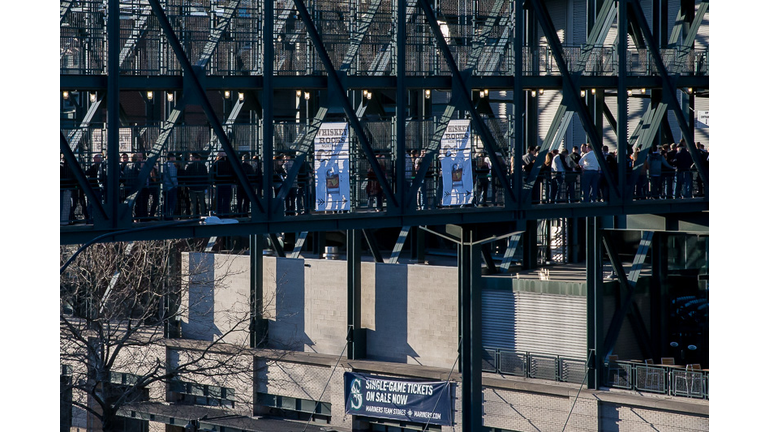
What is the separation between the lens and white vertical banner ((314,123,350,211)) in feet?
92.5

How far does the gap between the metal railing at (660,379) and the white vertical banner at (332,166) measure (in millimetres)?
11634

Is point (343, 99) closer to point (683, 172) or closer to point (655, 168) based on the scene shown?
point (655, 168)

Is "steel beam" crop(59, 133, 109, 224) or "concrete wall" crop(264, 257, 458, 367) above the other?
"steel beam" crop(59, 133, 109, 224)

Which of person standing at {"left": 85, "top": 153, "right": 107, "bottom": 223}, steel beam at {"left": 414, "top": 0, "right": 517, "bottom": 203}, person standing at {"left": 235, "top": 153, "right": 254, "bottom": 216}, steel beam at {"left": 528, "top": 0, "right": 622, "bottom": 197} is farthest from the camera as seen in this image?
steel beam at {"left": 528, "top": 0, "right": 622, "bottom": 197}

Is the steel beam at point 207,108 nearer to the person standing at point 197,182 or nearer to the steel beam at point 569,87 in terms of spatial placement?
the person standing at point 197,182

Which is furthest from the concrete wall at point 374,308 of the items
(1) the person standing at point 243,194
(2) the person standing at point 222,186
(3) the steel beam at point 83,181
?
(3) the steel beam at point 83,181

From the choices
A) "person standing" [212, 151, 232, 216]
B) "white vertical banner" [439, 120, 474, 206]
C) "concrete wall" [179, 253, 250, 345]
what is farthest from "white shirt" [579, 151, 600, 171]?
"concrete wall" [179, 253, 250, 345]

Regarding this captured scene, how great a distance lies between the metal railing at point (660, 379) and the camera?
34.1 metres

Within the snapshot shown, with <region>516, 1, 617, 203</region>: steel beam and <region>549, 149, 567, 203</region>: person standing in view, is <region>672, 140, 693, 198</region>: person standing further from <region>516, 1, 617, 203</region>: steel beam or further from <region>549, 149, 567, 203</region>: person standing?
<region>549, 149, 567, 203</region>: person standing

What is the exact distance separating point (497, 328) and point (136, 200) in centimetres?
1585

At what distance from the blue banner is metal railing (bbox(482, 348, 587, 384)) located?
1.65 metres

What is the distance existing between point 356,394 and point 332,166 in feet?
42.9

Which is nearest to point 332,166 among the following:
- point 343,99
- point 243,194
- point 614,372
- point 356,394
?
point 343,99

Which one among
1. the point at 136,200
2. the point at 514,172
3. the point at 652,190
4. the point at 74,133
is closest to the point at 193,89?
the point at 136,200
